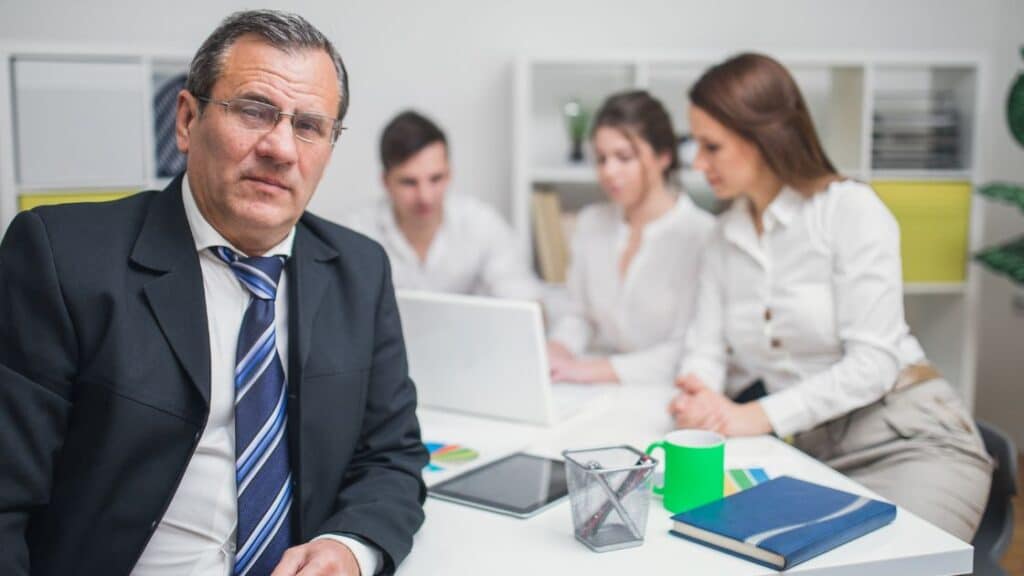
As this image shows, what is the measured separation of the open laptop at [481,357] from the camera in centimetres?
188

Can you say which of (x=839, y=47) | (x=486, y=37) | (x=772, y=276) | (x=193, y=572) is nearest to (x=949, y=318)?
(x=839, y=47)

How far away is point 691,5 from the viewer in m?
3.98

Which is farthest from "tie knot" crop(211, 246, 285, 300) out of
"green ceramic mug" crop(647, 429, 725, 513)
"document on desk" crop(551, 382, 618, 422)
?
"document on desk" crop(551, 382, 618, 422)

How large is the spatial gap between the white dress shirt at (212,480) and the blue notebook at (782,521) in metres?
0.46

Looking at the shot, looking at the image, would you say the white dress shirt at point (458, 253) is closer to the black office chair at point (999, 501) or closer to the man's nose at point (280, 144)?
the black office chair at point (999, 501)

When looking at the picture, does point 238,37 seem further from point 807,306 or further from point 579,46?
point 579,46

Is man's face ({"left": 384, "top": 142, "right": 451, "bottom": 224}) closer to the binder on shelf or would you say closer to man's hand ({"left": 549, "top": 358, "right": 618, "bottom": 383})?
the binder on shelf

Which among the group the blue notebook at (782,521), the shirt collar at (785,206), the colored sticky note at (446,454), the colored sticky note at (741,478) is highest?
the shirt collar at (785,206)

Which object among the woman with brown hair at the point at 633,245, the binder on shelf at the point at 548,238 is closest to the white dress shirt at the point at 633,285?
the woman with brown hair at the point at 633,245

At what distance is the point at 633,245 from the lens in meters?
2.88

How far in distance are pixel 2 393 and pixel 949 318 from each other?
339 cm

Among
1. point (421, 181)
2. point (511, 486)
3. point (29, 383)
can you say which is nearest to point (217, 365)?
point (29, 383)

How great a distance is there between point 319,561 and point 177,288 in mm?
395

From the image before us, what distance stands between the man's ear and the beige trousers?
1425 mm
